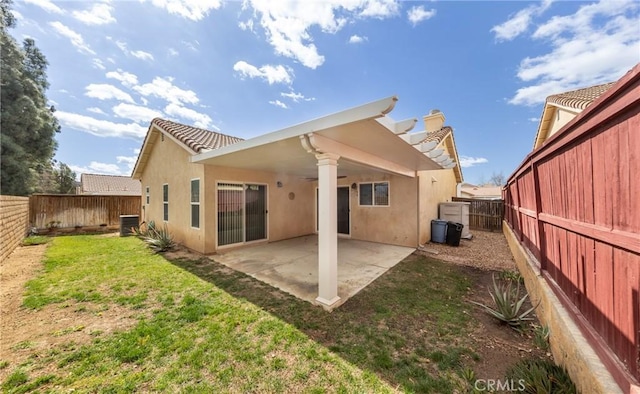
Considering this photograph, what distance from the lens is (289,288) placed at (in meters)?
4.48

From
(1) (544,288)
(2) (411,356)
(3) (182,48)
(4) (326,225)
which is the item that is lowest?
(2) (411,356)

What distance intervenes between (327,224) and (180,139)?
618 centimetres

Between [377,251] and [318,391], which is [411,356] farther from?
[377,251]

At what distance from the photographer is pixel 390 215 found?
840 centimetres

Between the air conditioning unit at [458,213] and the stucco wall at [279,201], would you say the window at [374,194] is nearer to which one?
the stucco wall at [279,201]

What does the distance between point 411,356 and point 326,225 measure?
2060mm

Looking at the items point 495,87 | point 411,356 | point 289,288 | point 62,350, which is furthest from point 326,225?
point 495,87

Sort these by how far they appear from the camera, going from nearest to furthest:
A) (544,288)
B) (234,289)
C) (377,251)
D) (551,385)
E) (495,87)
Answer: (551,385) → (544,288) → (234,289) → (377,251) → (495,87)

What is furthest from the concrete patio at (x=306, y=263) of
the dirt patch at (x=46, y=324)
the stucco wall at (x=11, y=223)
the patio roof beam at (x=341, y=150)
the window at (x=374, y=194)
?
the stucco wall at (x=11, y=223)

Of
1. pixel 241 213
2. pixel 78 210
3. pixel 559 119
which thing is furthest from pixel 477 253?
pixel 78 210

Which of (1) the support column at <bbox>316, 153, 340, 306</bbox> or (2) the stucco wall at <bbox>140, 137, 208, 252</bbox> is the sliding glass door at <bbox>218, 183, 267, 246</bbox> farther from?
(1) the support column at <bbox>316, 153, 340, 306</bbox>

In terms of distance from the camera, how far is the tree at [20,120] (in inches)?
442

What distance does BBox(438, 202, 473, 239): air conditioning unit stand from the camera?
369 inches

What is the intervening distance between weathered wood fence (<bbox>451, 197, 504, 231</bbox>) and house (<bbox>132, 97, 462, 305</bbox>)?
209cm
